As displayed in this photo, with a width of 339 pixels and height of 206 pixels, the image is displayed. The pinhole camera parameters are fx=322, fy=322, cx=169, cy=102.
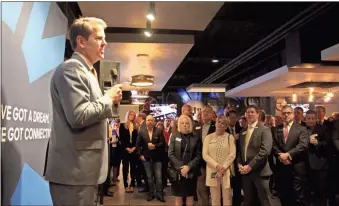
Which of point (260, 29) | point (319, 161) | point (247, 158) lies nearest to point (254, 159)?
point (247, 158)

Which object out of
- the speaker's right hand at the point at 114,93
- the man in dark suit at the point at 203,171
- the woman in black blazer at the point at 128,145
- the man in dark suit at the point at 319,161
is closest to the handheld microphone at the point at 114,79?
the speaker's right hand at the point at 114,93

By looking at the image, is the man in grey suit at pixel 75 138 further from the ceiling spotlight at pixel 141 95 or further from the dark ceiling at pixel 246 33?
the ceiling spotlight at pixel 141 95

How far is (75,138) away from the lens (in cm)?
137

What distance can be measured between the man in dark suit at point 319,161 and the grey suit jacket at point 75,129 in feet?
11.2

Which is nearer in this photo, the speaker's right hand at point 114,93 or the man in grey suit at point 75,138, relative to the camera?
the man in grey suit at point 75,138

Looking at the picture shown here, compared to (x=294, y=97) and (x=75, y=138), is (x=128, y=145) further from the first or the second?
(x=294, y=97)

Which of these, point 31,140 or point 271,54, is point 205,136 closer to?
point 31,140

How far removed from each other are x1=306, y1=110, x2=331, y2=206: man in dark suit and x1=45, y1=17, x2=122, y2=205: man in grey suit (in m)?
3.41

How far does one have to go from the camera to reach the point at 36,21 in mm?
2016

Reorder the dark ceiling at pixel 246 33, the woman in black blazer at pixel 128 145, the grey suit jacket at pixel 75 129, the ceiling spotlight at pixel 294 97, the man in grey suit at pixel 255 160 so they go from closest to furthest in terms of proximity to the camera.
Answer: the grey suit jacket at pixel 75 129
the man in grey suit at pixel 255 160
the dark ceiling at pixel 246 33
the woman in black blazer at pixel 128 145
the ceiling spotlight at pixel 294 97

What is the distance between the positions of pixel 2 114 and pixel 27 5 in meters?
0.72

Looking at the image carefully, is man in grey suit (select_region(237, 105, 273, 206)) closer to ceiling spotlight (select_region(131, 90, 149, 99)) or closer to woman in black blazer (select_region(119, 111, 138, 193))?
woman in black blazer (select_region(119, 111, 138, 193))

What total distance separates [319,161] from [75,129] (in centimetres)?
360

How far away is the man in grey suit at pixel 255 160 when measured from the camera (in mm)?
Result: 3451
